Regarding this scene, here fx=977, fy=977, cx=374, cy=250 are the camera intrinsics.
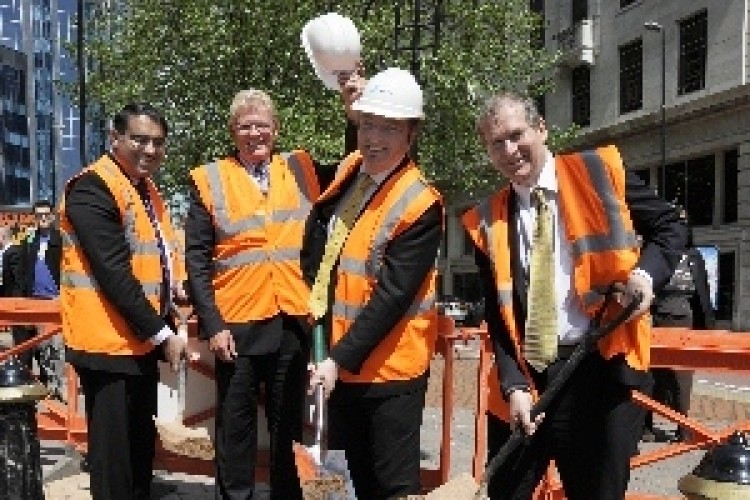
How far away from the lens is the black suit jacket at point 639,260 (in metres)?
2.94

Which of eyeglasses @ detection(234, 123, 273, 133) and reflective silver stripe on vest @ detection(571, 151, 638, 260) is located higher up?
eyeglasses @ detection(234, 123, 273, 133)

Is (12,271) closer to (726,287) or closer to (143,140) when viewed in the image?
(143,140)

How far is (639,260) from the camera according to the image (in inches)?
116

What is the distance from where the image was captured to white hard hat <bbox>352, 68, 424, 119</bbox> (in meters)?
3.35

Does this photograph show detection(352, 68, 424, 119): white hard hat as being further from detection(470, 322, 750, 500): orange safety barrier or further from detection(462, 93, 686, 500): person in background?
detection(470, 322, 750, 500): orange safety barrier

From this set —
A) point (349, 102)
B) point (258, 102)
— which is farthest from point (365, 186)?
point (258, 102)

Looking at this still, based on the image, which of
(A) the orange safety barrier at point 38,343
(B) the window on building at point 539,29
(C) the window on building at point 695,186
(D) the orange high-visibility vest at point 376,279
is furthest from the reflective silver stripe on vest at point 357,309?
(B) the window on building at point 539,29

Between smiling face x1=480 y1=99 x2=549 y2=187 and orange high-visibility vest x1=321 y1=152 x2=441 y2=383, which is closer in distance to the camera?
smiling face x1=480 y1=99 x2=549 y2=187

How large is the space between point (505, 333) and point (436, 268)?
18.9 inches

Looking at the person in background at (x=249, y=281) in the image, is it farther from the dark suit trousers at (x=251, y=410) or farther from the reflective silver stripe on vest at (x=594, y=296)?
the reflective silver stripe on vest at (x=594, y=296)

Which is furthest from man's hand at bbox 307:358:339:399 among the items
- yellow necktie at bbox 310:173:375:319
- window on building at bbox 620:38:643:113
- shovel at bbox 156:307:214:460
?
window on building at bbox 620:38:643:113

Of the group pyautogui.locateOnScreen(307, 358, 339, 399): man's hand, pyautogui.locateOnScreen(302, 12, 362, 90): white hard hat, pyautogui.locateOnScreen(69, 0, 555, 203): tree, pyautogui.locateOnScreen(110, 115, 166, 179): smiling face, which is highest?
pyautogui.locateOnScreen(69, 0, 555, 203): tree

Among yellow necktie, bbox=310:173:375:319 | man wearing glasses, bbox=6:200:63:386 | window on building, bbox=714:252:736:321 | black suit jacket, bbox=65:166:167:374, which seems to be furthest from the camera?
window on building, bbox=714:252:736:321

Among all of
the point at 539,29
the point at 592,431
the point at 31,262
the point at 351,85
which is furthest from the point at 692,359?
the point at 539,29
